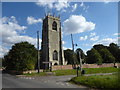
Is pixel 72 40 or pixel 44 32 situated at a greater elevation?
pixel 44 32

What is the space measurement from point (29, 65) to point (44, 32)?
89.4 feet

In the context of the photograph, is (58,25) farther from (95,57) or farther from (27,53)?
(27,53)

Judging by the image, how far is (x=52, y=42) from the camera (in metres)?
54.8

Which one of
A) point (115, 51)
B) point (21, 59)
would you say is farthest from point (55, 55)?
point (115, 51)

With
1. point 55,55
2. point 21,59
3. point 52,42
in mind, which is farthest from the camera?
point 52,42

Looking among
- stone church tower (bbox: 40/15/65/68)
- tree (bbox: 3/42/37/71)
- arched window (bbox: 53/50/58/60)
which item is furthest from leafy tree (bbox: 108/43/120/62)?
tree (bbox: 3/42/37/71)

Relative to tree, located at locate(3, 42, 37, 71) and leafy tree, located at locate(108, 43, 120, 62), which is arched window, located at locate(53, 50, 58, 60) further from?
leafy tree, located at locate(108, 43, 120, 62)

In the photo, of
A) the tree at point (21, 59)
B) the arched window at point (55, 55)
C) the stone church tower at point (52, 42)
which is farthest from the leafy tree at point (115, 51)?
the tree at point (21, 59)

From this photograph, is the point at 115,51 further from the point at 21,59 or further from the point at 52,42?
the point at 21,59

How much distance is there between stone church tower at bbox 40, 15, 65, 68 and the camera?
5318 centimetres

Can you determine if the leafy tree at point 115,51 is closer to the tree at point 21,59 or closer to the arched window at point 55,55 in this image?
the arched window at point 55,55

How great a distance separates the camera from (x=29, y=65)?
33094 mm

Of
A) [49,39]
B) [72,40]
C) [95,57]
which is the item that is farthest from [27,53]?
[95,57]

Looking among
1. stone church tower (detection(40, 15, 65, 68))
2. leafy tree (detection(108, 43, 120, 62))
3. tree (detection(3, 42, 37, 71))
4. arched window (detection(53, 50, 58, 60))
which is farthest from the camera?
leafy tree (detection(108, 43, 120, 62))
